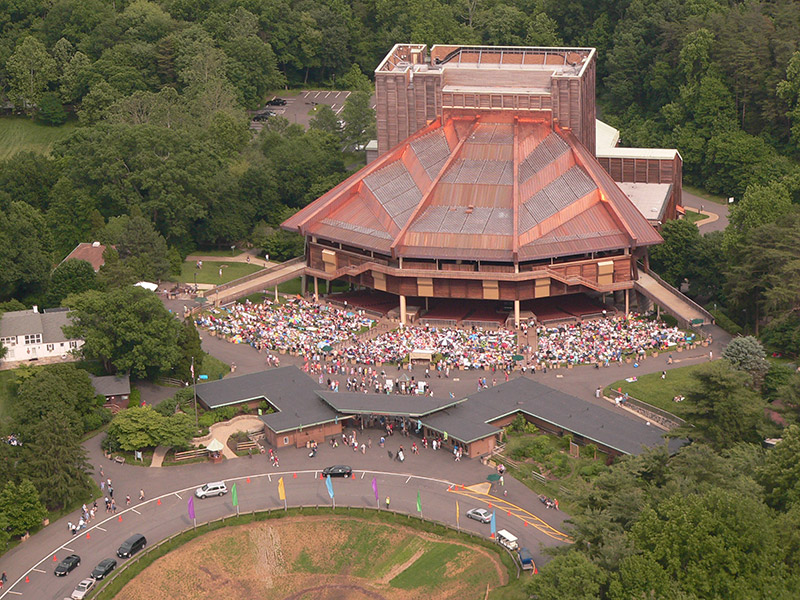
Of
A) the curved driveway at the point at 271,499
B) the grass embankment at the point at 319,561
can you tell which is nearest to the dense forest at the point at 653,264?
the curved driveway at the point at 271,499

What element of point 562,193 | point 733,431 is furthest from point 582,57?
point 733,431

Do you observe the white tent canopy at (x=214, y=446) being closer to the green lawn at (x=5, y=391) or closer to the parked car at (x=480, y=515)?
the green lawn at (x=5, y=391)

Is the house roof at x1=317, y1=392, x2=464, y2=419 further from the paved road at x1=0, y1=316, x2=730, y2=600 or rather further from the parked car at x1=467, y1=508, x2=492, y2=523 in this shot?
the parked car at x1=467, y1=508, x2=492, y2=523

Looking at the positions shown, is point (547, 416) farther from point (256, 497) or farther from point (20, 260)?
point (20, 260)

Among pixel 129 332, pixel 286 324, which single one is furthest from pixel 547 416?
pixel 129 332

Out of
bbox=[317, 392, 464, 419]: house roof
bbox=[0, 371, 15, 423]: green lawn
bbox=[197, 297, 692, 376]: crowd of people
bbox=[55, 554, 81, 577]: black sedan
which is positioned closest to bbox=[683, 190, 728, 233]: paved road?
bbox=[197, 297, 692, 376]: crowd of people
